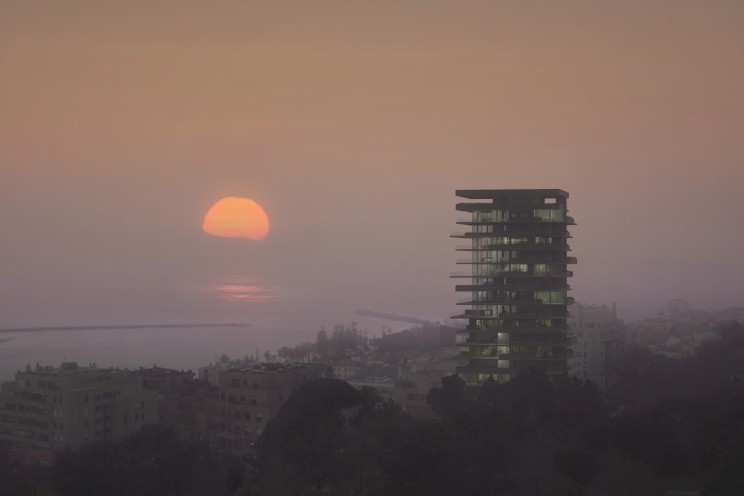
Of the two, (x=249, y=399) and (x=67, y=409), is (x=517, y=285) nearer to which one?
(x=249, y=399)

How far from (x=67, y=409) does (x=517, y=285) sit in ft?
28.4

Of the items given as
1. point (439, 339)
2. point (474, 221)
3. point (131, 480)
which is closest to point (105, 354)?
point (439, 339)

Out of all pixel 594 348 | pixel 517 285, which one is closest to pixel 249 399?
pixel 517 285

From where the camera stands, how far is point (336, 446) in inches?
454

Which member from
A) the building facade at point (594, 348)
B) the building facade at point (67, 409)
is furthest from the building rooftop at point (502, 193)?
the building facade at point (594, 348)

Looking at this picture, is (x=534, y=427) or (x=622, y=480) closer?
(x=622, y=480)

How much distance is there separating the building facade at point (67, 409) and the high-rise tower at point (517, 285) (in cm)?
679

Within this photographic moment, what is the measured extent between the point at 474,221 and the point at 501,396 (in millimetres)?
3689

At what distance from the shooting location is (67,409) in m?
18.2

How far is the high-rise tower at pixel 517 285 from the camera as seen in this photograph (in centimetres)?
1720

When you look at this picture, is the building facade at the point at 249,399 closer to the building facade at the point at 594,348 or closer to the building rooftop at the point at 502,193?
the building rooftop at the point at 502,193

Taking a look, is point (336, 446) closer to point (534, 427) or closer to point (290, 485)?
point (290, 485)

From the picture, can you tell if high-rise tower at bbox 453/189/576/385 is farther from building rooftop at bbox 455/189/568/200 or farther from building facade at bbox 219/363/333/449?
building facade at bbox 219/363/333/449

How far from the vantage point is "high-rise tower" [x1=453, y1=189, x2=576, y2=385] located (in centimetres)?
1720
